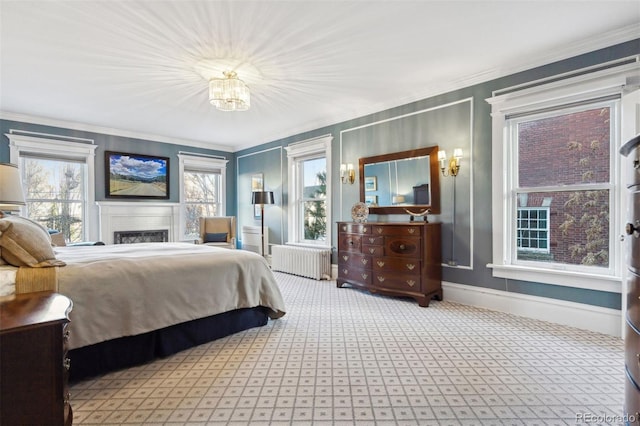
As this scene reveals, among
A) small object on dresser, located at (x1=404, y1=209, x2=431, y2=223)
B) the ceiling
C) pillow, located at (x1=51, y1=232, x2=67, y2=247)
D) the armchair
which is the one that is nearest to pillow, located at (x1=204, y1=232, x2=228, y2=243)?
the armchair

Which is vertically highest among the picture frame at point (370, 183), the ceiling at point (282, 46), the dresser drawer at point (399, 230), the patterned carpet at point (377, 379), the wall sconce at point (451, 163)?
the ceiling at point (282, 46)

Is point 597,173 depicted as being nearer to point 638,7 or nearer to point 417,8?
point 638,7

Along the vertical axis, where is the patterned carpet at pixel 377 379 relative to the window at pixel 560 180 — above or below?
below

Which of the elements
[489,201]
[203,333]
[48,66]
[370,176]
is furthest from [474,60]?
[48,66]

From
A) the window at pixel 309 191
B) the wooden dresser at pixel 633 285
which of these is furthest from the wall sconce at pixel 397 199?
the wooden dresser at pixel 633 285

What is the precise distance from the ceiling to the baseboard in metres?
2.33

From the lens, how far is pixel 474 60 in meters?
3.16

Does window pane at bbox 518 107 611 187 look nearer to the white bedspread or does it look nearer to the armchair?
the white bedspread

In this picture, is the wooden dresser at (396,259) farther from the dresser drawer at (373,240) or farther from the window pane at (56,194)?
the window pane at (56,194)

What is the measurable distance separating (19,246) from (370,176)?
3772 mm

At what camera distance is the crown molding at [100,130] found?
4.71 m

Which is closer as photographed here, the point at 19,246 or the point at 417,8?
the point at 19,246

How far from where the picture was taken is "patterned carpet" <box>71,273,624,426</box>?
1.63 meters

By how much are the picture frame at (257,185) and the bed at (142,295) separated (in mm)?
3638
